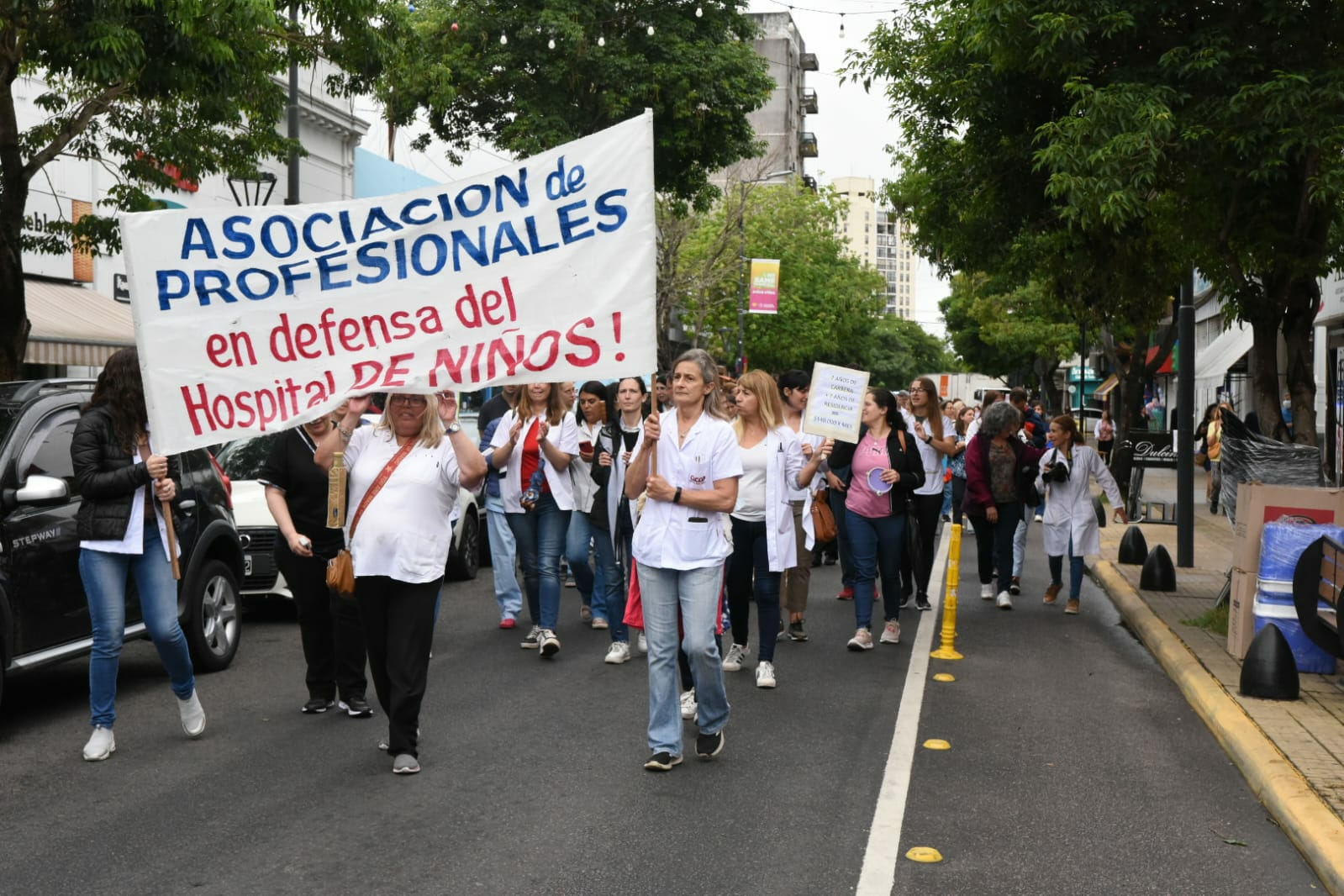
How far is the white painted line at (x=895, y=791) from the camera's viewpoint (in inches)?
206

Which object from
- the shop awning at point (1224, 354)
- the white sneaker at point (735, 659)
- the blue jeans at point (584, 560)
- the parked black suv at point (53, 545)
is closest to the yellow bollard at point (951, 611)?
the white sneaker at point (735, 659)

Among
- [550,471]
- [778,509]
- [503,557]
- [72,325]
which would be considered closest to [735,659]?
[778,509]

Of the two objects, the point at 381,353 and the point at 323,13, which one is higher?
the point at 323,13

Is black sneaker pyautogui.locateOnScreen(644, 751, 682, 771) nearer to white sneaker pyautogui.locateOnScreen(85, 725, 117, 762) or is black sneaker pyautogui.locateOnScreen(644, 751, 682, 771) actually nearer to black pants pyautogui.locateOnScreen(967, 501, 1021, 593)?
white sneaker pyautogui.locateOnScreen(85, 725, 117, 762)

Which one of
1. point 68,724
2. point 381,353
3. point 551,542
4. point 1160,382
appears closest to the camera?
point 381,353

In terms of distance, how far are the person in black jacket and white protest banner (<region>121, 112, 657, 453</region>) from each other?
649 mm

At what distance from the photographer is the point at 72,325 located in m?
20.9

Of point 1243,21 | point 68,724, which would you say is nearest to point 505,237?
point 68,724

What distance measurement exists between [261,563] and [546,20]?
19.2 metres

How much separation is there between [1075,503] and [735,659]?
4476 mm

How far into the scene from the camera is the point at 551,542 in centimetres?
1000

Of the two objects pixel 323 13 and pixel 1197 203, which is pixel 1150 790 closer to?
pixel 1197 203

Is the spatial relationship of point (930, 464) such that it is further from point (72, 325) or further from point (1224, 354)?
point (1224, 354)

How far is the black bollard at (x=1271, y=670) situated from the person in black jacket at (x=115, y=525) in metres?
5.75
